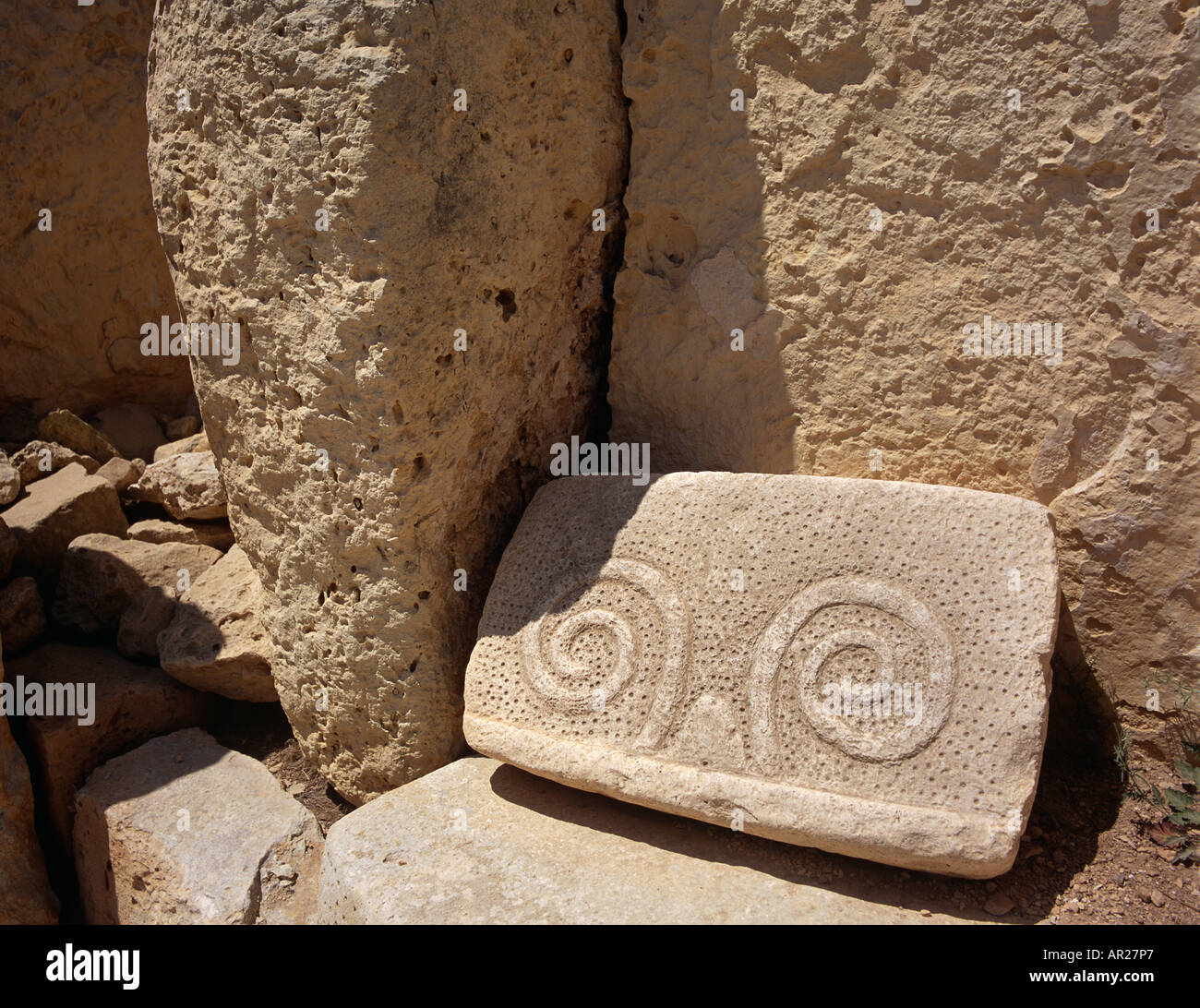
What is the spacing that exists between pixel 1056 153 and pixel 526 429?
1589 millimetres

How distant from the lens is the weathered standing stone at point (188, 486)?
3.65m

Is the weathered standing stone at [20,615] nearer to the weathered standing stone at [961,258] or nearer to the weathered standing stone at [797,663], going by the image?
the weathered standing stone at [797,663]

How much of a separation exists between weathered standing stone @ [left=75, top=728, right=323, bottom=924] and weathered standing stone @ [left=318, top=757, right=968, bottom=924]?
0.37 meters

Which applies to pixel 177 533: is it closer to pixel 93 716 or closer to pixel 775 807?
pixel 93 716

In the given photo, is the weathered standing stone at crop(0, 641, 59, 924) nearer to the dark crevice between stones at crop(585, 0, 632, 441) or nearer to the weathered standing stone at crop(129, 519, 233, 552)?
the weathered standing stone at crop(129, 519, 233, 552)

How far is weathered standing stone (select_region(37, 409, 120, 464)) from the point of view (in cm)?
398

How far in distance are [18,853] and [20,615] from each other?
0.82m

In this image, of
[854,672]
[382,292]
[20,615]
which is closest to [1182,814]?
[854,672]

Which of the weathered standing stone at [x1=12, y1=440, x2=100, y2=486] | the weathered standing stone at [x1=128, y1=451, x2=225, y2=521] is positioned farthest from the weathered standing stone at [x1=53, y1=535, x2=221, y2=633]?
the weathered standing stone at [x1=12, y1=440, x2=100, y2=486]

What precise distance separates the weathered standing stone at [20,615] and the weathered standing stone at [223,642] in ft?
1.43

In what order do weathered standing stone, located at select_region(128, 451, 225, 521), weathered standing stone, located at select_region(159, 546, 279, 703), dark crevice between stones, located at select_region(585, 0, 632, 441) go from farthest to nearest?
1. weathered standing stone, located at select_region(128, 451, 225, 521)
2. weathered standing stone, located at select_region(159, 546, 279, 703)
3. dark crevice between stones, located at select_region(585, 0, 632, 441)

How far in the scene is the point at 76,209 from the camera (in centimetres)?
405

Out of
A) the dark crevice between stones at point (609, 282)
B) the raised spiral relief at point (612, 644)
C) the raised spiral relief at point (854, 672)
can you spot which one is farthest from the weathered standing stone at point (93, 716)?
the raised spiral relief at point (854, 672)

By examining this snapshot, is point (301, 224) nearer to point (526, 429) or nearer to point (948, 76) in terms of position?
point (526, 429)
